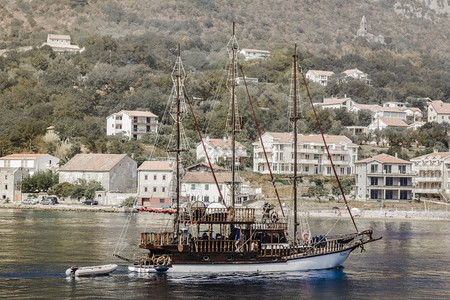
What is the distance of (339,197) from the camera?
375ft

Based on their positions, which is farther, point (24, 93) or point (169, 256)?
point (24, 93)

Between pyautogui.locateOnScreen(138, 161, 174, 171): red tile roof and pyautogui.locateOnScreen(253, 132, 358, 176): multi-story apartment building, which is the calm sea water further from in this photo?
pyautogui.locateOnScreen(253, 132, 358, 176): multi-story apartment building

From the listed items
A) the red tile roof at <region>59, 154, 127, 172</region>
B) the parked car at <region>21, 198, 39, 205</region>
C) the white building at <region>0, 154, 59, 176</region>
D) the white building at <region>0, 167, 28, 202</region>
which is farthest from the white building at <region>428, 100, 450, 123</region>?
the parked car at <region>21, 198, 39, 205</region>

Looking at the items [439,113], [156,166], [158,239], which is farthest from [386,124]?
[158,239]

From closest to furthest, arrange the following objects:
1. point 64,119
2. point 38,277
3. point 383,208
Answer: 1. point 38,277
2. point 383,208
3. point 64,119

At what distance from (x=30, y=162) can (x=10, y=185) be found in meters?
7.14

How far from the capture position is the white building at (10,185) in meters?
114

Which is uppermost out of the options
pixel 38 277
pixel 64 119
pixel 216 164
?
pixel 64 119

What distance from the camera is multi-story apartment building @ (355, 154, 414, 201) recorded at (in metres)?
115

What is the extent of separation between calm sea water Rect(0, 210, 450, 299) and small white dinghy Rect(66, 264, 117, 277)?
57 cm

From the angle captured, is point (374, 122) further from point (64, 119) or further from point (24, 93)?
point (24, 93)

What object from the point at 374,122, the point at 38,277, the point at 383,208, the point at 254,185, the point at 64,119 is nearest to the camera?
the point at 38,277

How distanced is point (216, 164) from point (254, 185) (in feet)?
23.2

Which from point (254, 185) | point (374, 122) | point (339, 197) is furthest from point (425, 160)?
point (374, 122)
